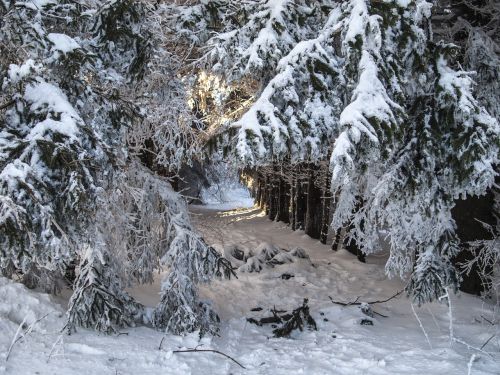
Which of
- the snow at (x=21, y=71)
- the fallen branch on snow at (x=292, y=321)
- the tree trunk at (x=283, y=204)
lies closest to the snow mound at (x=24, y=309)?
the snow at (x=21, y=71)

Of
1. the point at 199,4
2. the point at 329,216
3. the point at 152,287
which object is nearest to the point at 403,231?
the point at 199,4

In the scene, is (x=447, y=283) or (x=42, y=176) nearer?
(x=42, y=176)

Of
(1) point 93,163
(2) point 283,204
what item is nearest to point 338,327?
(1) point 93,163

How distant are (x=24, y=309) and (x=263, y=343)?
127 inches

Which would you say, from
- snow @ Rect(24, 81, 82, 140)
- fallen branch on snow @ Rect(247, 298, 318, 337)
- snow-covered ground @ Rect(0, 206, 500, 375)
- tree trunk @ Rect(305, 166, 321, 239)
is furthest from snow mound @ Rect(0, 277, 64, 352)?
tree trunk @ Rect(305, 166, 321, 239)

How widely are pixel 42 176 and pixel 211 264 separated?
330 centimetres

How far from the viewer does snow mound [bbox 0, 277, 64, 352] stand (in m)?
4.93

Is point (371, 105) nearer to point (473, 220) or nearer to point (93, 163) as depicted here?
point (93, 163)

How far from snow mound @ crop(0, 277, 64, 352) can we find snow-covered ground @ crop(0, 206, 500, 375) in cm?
1

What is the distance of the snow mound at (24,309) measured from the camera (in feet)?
16.2

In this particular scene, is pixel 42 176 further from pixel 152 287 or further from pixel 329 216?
pixel 329 216

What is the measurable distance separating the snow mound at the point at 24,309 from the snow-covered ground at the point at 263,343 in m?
0.01

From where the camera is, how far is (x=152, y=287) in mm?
9289

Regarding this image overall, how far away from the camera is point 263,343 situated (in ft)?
21.9
